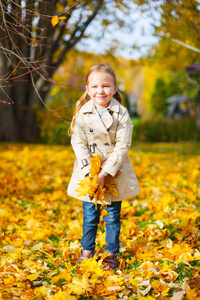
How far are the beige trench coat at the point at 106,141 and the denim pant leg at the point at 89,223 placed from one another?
11cm

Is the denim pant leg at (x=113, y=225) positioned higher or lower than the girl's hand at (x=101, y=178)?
lower

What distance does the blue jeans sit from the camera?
2.14m

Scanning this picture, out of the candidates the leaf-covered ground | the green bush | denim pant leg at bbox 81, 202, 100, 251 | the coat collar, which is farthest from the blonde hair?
the green bush

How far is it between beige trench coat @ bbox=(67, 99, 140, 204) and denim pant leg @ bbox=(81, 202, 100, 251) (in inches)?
4.4

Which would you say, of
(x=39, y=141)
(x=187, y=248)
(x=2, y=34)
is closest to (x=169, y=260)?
(x=187, y=248)

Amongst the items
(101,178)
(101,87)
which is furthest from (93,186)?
(101,87)

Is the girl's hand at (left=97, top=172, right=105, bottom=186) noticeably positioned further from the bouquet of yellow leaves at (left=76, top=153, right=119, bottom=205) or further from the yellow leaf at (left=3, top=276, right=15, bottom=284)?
the yellow leaf at (left=3, top=276, right=15, bottom=284)

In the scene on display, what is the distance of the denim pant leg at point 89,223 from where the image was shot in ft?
6.98

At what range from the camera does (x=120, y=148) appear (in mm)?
2004

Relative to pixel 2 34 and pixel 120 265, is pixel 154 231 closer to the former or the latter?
pixel 120 265

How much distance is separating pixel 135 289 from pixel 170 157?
17.4 feet

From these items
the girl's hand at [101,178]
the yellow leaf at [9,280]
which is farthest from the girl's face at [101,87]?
the yellow leaf at [9,280]

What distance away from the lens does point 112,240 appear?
2184mm

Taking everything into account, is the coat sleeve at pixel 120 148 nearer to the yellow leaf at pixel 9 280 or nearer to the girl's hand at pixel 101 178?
the girl's hand at pixel 101 178
